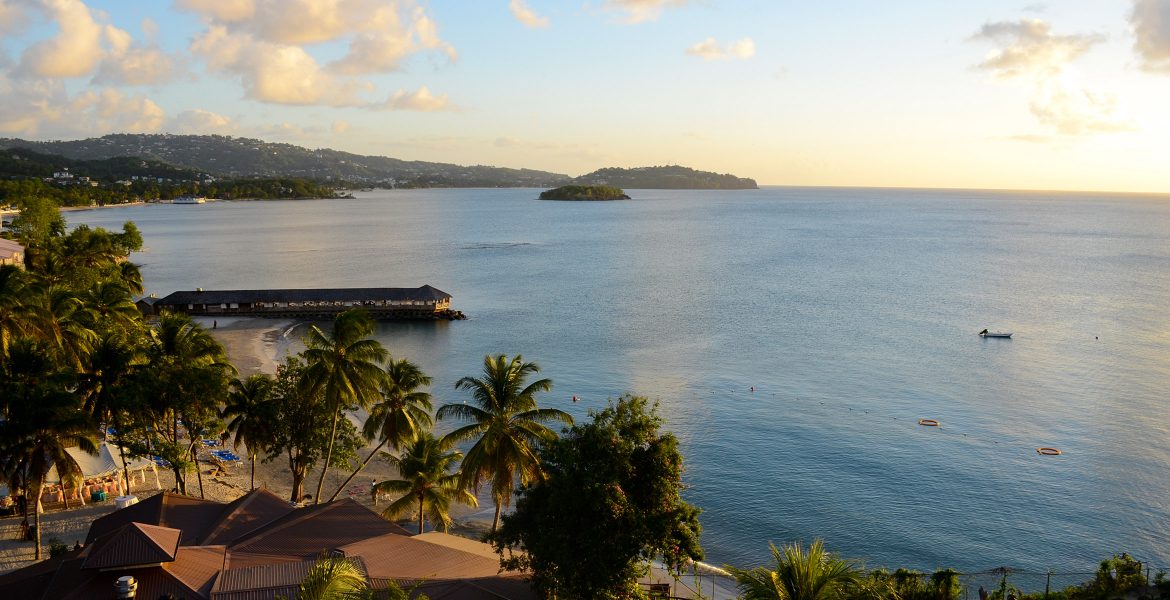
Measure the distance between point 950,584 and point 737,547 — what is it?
12.2 metres

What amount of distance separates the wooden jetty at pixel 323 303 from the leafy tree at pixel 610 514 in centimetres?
6182

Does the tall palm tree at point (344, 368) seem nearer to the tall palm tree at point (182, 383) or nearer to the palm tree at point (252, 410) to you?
the palm tree at point (252, 410)

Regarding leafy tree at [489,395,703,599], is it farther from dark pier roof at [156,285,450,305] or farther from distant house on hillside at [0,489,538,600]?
dark pier roof at [156,285,450,305]

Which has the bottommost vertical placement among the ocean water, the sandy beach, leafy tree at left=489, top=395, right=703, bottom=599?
the sandy beach

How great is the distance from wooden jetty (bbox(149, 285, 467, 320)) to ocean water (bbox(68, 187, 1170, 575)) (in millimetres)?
4343

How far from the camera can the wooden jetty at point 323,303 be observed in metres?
79.6

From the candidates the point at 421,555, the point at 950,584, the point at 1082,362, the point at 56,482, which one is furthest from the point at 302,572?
the point at 1082,362

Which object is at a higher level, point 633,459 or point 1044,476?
point 633,459

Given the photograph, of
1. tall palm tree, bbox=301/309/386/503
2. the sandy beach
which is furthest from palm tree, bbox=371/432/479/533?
tall palm tree, bbox=301/309/386/503

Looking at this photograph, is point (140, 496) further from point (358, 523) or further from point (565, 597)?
point (565, 597)

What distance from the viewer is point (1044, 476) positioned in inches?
1532

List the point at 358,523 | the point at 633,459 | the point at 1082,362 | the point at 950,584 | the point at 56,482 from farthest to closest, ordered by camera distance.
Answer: the point at 1082,362, the point at 56,482, the point at 358,523, the point at 950,584, the point at 633,459

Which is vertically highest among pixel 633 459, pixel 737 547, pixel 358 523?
pixel 633 459

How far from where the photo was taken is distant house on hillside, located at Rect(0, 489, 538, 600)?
17297mm
